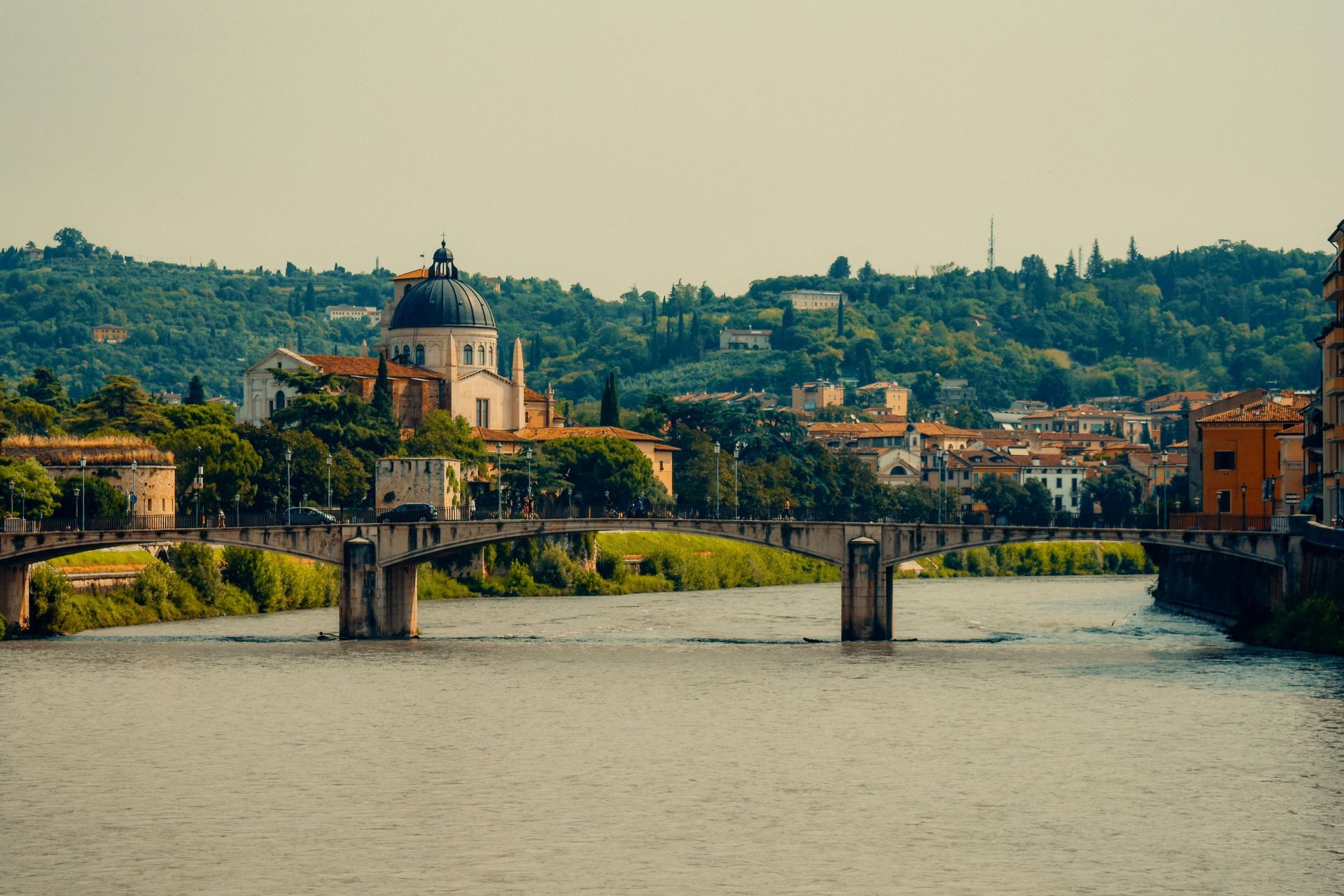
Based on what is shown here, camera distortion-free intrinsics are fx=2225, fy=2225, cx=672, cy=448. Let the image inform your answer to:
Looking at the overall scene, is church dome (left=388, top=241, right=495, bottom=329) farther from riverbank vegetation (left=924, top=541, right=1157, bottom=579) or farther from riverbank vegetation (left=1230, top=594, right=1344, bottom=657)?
riverbank vegetation (left=1230, top=594, right=1344, bottom=657)

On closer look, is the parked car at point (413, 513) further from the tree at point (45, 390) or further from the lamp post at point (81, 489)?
the tree at point (45, 390)

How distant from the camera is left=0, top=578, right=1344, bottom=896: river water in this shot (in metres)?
38.8

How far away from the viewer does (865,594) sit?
77.4 metres

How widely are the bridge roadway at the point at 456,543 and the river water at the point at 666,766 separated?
2334 mm

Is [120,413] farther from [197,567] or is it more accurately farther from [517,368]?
[197,567]

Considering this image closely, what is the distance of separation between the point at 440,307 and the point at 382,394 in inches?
684

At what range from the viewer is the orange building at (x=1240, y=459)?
92500 mm

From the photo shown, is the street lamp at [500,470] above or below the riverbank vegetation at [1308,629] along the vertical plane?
above

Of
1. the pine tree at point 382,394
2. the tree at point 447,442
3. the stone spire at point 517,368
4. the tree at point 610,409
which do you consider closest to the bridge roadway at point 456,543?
the tree at point 447,442

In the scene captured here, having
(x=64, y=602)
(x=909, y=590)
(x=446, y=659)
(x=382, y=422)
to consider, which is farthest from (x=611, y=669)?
(x=382, y=422)

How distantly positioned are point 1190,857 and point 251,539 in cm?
4608

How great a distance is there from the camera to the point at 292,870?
3841cm

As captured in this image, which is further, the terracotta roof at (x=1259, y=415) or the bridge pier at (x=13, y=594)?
the terracotta roof at (x=1259, y=415)

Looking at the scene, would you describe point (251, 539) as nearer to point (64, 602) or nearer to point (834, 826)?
point (64, 602)
